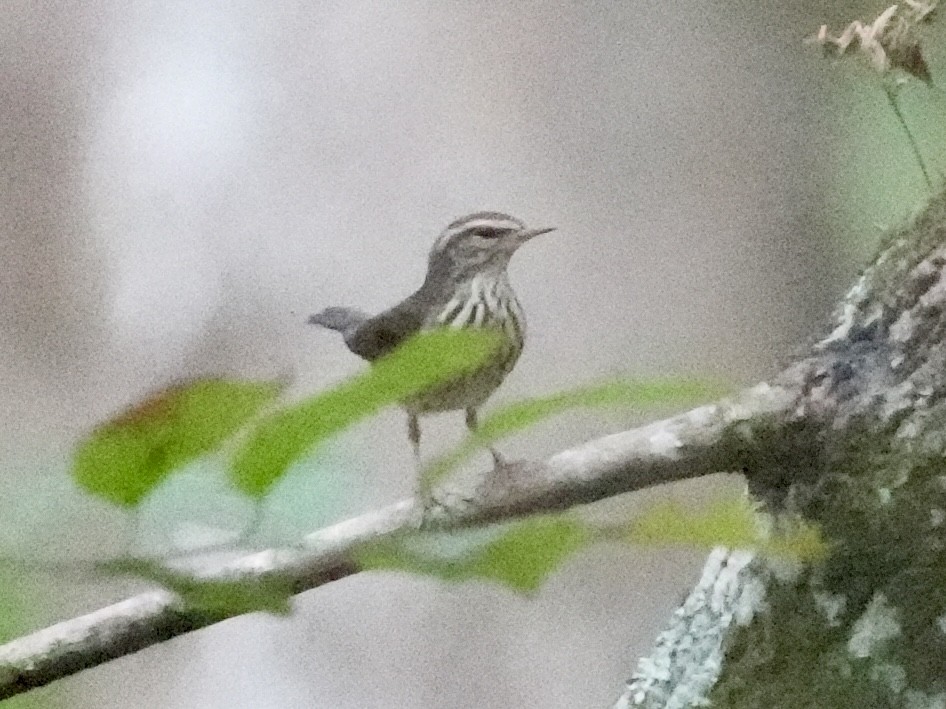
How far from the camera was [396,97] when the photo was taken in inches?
24.2

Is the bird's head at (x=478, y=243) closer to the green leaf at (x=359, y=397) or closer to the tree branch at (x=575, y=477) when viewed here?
the tree branch at (x=575, y=477)

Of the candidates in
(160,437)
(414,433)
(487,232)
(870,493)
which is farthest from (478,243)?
(160,437)

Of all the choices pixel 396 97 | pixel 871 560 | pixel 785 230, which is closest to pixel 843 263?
pixel 785 230

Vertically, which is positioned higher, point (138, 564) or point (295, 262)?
point (295, 262)

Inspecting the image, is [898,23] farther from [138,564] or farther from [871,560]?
[138,564]

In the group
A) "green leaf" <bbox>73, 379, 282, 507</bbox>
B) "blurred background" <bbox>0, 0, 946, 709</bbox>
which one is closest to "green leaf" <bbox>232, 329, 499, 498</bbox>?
"green leaf" <bbox>73, 379, 282, 507</bbox>

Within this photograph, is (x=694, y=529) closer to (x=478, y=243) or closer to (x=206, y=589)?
(x=206, y=589)

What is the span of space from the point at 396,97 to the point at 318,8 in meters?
0.07

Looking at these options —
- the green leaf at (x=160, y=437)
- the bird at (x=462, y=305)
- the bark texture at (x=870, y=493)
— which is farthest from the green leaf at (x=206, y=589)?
the bark texture at (x=870, y=493)

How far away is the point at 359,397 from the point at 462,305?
287 mm

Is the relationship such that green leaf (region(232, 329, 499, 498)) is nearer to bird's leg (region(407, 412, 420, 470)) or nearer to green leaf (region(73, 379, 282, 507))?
green leaf (region(73, 379, 282, 507))

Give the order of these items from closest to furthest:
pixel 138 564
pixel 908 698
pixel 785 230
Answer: pixel 138 564 → pixel 908 698 → pixel 785 230

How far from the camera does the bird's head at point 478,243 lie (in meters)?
0.53

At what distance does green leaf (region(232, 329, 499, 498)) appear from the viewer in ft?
0.66
